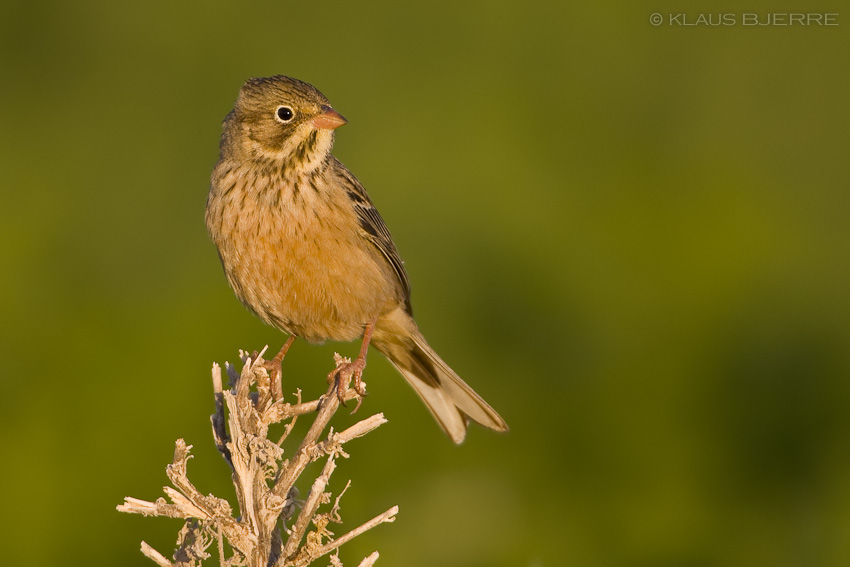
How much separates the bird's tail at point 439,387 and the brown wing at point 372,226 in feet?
0.57

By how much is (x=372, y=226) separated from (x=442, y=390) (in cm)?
74

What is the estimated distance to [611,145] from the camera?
13.1m

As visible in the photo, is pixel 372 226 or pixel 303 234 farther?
pixel 372 226

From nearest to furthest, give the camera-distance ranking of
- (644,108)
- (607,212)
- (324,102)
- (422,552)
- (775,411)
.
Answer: (324,102)
(422,552)
(775,411)
(607,212)
(644,108)

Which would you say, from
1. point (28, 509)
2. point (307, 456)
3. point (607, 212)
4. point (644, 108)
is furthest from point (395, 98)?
point (307, 456)

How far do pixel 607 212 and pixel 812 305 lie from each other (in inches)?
63.5

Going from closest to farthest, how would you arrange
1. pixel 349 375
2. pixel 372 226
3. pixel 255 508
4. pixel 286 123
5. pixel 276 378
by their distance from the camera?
pixel 255 508, pixel 276 378, pixel 349 375, pixel 286 123, pixel 372 226

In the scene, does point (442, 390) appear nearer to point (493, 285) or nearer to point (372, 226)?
point (372, 226)

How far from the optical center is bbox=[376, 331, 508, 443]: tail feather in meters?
5.91

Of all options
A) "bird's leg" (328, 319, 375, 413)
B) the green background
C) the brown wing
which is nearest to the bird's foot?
"bird's leg" (328, 319, 375, 413)

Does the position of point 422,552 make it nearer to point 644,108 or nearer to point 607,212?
→ point 607,212

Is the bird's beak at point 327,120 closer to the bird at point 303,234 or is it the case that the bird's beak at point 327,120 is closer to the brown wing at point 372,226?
the bird at point 303,234

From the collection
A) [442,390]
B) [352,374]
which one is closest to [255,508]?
[352,374]

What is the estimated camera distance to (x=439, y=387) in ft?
20.0
